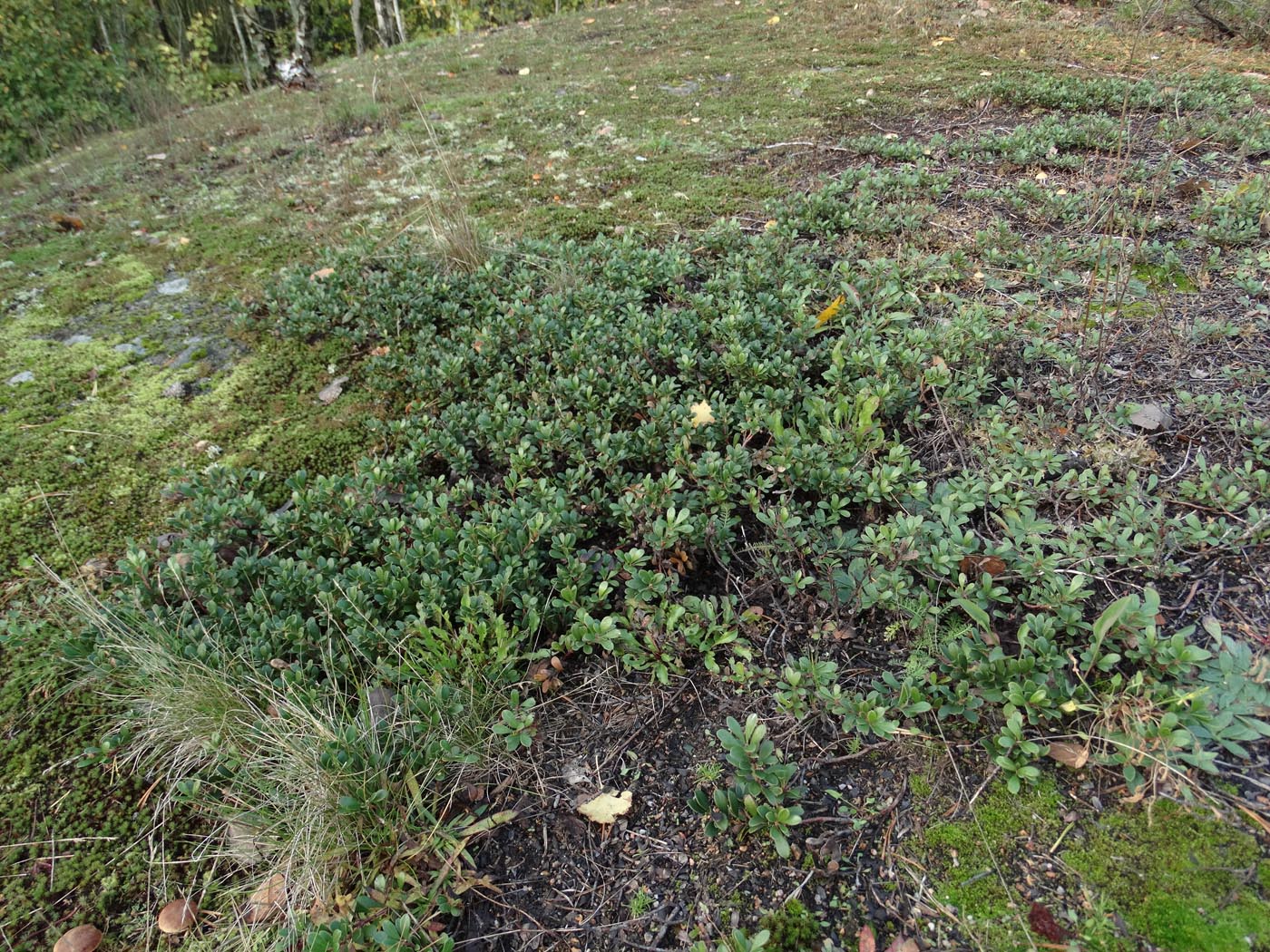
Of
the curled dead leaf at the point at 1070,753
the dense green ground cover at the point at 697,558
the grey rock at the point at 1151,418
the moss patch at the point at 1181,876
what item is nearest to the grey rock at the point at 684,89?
the dense green ground cover at the point at 697,558

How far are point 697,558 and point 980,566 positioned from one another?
908 millimetres

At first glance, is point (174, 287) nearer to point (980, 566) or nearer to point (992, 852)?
point (980, 566)

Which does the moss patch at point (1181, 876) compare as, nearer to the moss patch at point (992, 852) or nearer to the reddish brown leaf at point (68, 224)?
the moss patch at point (992, 852)

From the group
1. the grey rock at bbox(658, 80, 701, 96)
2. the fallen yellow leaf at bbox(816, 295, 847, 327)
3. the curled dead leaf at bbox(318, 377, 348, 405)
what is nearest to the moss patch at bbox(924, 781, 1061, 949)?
the fallen yellow leaf at bbox(816, 295, 847, 327)

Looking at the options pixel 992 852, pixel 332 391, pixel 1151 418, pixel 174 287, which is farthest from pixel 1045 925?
pixel 174 287

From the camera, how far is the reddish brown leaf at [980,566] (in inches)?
81.4

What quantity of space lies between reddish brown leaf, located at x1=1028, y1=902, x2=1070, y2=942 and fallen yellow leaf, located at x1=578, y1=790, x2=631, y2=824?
95cm

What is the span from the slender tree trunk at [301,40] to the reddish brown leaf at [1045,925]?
466 inches

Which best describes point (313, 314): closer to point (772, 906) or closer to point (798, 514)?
point (798, 514)

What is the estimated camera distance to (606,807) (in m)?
1.83

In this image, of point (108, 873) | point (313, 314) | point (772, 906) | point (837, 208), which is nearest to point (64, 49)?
point (313, 314)

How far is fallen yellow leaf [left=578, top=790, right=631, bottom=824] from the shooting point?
5.96 ft

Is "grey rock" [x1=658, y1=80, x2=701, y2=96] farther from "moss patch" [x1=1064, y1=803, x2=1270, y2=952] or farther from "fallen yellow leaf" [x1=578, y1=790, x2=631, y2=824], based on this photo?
"moss patch" [x1=1064, y1=803, x2=1270, y2=952]

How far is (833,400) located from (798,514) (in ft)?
2.37
